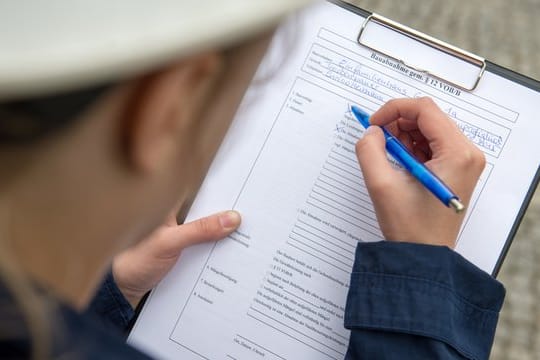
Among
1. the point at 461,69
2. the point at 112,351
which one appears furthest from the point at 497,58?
the point at 112,351

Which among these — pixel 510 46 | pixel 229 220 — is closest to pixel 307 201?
pixel 229 220

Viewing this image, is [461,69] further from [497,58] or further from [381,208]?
[497,58]

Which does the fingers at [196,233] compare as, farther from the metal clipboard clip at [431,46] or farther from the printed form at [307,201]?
the metal clipboard clip at [431,46]

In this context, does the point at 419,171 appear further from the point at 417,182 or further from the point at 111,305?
the point at 111,305

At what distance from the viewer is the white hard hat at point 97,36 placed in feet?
1.13

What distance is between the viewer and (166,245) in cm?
98

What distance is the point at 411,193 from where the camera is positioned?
0.90 meters

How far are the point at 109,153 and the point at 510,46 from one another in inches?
83.8

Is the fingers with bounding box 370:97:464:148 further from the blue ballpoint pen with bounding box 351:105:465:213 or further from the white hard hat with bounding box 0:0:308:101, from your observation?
the white hard hat with bounding box 0:0:308:101

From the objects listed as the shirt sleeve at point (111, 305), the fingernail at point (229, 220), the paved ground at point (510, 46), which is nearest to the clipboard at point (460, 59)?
the fingernail at point (229, 220)

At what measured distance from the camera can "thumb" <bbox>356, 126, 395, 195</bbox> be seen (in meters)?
0.91

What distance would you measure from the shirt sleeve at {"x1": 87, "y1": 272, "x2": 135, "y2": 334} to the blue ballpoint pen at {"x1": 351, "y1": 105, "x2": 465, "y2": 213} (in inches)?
16.2

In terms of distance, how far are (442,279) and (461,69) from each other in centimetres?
30

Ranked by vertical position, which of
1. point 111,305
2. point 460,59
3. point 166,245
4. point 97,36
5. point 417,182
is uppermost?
point 460,59
